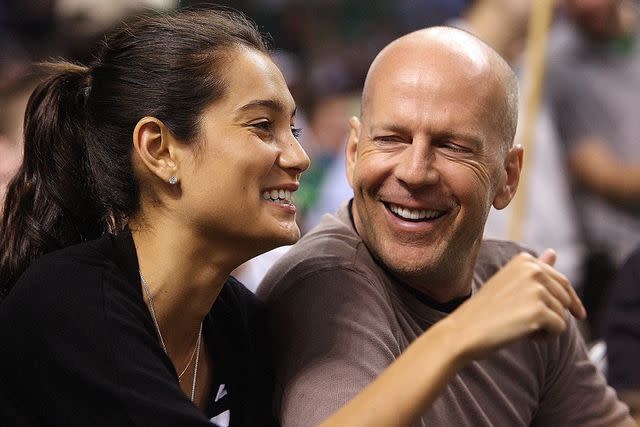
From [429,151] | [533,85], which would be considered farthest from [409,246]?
[533,85]

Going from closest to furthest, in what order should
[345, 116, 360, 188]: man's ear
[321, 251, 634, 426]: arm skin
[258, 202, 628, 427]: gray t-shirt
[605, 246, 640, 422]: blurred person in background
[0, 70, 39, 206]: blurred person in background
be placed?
[321, 251, 634, 426]: arm skin < [258, 202, 628, 427]: gray t-shirt < [345, 116, 360, 188]: man's ear < [605, 246, 640, 422]: blurred person in background < [0, 70, 39, 206]: blurred person in background

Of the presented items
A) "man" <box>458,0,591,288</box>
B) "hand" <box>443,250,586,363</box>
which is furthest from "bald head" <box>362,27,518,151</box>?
"man" <box>458,0,591,288</box>

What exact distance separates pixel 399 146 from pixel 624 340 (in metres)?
1.17

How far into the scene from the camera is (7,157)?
2693 mm

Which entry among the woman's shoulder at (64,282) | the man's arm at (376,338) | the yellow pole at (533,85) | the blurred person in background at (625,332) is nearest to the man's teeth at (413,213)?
the man's arm at (376,338)

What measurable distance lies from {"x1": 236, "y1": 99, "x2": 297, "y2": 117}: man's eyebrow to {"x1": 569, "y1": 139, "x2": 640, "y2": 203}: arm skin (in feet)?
8.80

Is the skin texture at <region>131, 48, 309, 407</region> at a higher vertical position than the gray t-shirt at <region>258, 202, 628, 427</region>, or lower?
higher

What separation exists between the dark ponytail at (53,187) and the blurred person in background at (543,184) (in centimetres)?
238

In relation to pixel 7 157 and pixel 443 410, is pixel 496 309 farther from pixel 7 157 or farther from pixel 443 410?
pixel 7 157

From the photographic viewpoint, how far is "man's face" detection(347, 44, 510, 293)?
1721mm

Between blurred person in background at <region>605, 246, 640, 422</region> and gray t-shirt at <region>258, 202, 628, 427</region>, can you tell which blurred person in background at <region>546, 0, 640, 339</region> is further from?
gray t-shirt at <region>258, 202, 628, 427</region>

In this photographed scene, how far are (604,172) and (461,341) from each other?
3.04 m

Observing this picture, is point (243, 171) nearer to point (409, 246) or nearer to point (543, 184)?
point (409, 246)

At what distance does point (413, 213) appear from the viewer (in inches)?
68.4
